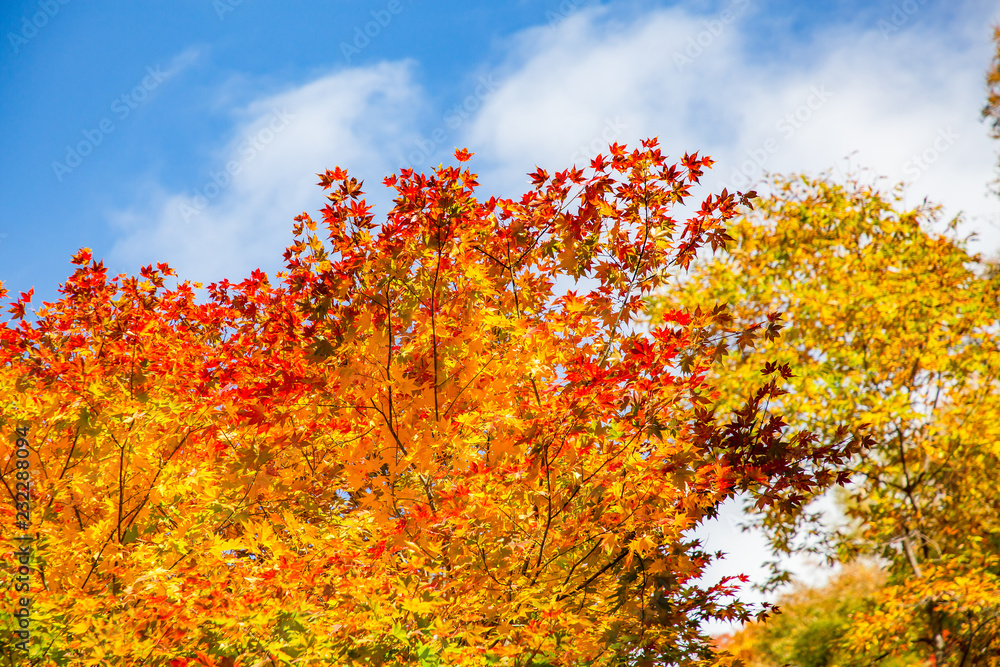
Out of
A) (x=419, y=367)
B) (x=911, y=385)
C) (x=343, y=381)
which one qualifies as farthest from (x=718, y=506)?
(x=911, y=385)

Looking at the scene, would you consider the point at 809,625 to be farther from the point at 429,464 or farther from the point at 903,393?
the point at 429,464

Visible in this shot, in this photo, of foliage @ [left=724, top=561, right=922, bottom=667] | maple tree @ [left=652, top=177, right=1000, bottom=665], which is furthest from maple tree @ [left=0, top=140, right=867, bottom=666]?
foliage @ [left=724, top=561, right=922, bottom=667]

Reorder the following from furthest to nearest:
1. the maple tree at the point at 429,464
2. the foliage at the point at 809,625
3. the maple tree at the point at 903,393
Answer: the foliage at the point at 809,625
the maple tree at the point at 903,393
the maple tree at the point at 429,464

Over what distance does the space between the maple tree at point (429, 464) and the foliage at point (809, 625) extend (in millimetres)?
14865

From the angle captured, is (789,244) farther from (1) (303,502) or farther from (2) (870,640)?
(1) (303,502)

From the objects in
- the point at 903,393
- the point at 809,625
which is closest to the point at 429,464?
the point at 903,393

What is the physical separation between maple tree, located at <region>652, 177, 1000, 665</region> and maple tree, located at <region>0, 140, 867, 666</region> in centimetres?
642

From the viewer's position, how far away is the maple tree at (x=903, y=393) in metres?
10.5

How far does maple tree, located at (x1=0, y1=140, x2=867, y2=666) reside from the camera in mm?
4094

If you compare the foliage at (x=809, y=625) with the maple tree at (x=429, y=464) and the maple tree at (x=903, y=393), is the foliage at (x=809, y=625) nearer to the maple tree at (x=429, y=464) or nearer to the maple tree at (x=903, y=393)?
the maple tree at (x=903, y=393)

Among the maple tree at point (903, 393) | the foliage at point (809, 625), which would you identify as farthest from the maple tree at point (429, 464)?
the foliage at point (809, 625)

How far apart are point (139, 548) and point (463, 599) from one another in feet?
6.68

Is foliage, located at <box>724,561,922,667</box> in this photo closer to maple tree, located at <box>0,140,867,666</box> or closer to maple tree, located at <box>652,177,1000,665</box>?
maple tree, located at <box>652,177,1000,665</box>

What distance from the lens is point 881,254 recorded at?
11625 millimetres
